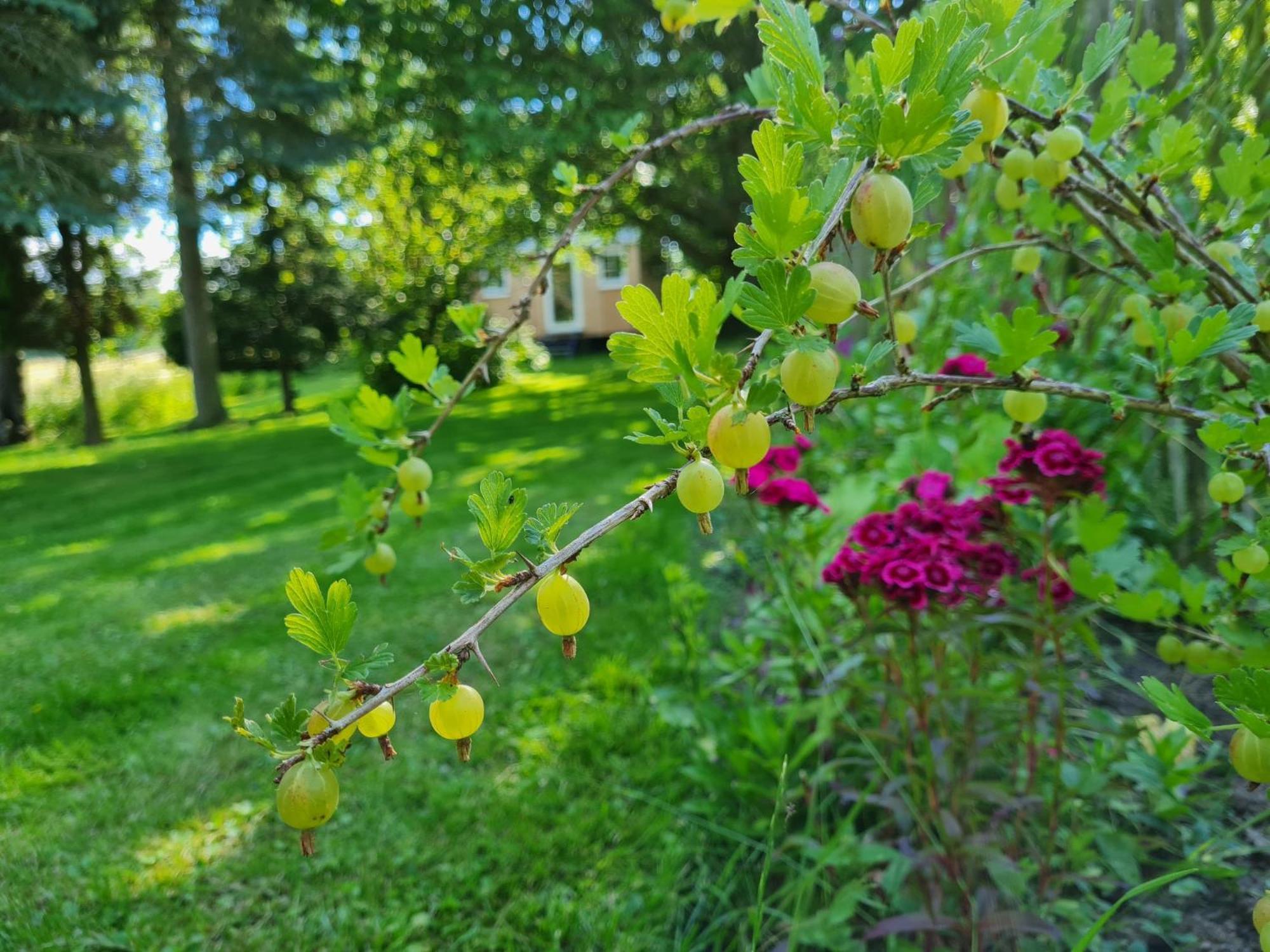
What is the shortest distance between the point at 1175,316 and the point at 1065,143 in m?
0.25

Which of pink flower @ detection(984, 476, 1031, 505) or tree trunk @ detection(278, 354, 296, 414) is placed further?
tree trunk @ detection(278, 354, 296, 414)

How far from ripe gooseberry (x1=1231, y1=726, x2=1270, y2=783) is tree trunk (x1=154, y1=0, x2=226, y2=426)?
9.51 m

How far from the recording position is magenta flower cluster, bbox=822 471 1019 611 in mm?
1296

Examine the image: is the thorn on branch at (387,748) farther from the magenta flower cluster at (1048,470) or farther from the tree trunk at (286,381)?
the tree trunk at (286,381)

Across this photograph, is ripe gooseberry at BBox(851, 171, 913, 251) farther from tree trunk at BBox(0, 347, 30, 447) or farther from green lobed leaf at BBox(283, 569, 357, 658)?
tree trunk at BBox(0, 347, 30, 447)

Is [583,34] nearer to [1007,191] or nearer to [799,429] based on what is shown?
[1007,191]

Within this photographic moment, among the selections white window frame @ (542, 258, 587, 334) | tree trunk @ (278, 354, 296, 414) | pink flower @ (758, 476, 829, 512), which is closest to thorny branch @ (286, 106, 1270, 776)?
pink flower @ (758, 476, 829, 512)

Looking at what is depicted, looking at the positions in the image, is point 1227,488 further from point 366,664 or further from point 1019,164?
point 366,664

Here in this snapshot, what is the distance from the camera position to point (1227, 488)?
30.6 inches

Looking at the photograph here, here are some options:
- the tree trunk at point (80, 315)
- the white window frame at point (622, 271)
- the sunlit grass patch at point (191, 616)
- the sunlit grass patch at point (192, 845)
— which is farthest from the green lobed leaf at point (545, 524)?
the tree trunk at point (80, 315)

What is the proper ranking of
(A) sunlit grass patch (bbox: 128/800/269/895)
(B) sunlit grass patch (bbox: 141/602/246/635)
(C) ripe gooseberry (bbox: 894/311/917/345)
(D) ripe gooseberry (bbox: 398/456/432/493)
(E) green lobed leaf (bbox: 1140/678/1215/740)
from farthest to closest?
(B) sunlit grass patch (bbox: 141/602/246/635) → (A) sunlit grass patch (bbox: 128/800/269/895) → (C) ripe gooseberry (bbox: 894/311/917/345) → (D) ripe gooseberry (bbox: 398/456/432/493) → (E) green lobed leaf (bbox: 1140/678/1215/740)

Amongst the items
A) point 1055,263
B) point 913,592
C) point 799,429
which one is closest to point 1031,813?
point 913,592

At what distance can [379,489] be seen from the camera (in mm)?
992

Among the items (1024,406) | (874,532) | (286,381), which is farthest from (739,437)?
(286,381)
